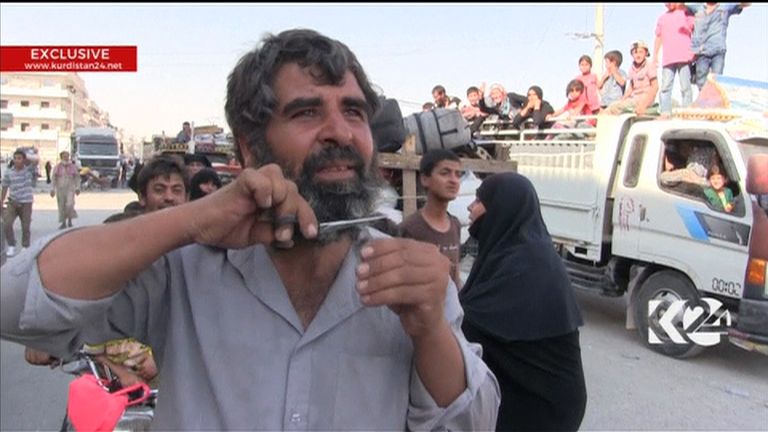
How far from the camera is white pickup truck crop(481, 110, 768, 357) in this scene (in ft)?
18.2

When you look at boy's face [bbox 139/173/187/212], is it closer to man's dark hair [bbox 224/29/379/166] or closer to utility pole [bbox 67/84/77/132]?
man's dark hair [bbox 224/29/379/166]

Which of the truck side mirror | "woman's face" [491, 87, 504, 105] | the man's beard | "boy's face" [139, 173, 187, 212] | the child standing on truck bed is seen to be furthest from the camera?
"woman's face" [491, 87, 504, 105]

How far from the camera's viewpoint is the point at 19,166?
33.4ft

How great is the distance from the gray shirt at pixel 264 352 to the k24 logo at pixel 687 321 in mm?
5102

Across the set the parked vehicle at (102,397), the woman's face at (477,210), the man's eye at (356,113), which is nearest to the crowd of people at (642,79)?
the woman's face at (477,210)

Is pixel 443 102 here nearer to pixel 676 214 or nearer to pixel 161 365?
pixel 676 214

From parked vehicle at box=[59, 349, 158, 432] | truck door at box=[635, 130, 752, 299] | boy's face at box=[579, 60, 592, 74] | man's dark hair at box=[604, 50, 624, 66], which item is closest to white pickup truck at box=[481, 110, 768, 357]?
truck door at box=[635, 130, 752, 299]

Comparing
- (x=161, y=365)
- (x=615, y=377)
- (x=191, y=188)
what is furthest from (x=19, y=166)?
(x=161, y=365)

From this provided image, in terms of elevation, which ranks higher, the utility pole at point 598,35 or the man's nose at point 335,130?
the utility pole at point 598,35

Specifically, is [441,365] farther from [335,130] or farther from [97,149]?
[97,149]

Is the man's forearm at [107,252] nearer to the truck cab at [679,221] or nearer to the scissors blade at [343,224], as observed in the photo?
the scissors blade at [343,224]

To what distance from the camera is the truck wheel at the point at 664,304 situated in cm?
578

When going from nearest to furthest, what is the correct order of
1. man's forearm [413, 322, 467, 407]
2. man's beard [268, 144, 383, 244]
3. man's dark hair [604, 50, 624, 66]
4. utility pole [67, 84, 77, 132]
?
man's forearm [413, 322, 467, 407]
man's beard [268, 144, 383, 244]
man's dark hair [604, 50, 624, 66]
utility pole [67, 84, 77, 132]

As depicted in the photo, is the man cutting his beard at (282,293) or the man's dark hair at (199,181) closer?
the man cutting his beard at (282,293)
